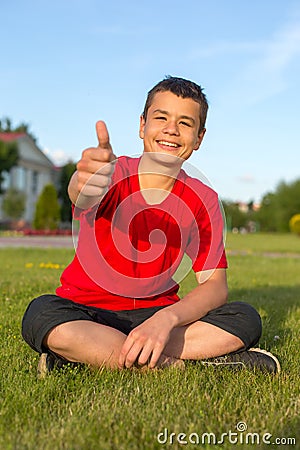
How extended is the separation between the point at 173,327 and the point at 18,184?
43.7 meters

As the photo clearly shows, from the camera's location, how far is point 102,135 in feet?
6.70

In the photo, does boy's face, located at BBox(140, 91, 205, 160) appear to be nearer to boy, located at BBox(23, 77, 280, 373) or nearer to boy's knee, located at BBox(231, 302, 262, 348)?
boy, located at BBox(23, 77, 280, 373)

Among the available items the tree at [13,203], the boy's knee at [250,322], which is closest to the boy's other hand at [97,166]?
the boy's knee at [250,322]

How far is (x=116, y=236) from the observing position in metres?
2.87

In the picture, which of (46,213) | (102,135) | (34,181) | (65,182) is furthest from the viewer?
(34,181)

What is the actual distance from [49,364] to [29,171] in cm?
4486

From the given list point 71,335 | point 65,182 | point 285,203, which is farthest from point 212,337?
point 285,203

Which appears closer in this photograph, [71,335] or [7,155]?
[71,335]

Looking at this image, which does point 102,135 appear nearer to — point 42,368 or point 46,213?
point 42,368

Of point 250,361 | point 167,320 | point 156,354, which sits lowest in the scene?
point 250,361

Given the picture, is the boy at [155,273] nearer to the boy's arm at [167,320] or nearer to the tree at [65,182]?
the boy's arm at [167,320]

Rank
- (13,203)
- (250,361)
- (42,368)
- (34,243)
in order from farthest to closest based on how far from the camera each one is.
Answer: (13,203) < (34,243) < (250,361) < (42,368)

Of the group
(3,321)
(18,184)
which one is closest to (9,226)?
(18,184)

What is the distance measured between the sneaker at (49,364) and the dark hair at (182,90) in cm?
135
